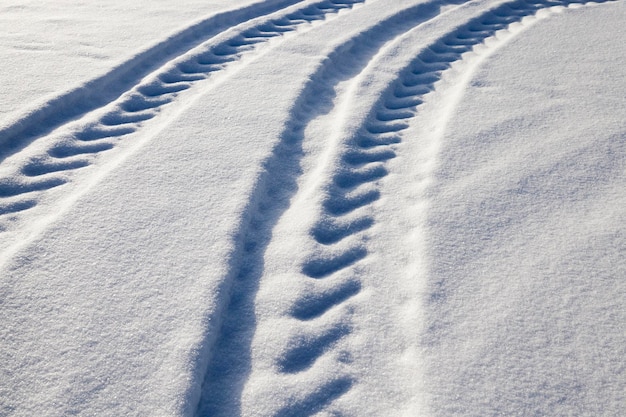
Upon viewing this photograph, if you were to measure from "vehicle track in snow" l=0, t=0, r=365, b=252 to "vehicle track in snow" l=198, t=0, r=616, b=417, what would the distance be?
43 centimetres

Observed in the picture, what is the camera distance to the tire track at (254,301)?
40.8 inches

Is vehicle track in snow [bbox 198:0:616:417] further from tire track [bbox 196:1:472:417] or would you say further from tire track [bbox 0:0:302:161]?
tire track [bbox 0:0:302:161]

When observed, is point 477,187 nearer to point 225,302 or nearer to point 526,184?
point 526,184

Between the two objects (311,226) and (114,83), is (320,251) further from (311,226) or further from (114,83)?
(114,83)

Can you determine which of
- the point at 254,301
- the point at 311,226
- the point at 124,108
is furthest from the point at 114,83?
the point at 254,301

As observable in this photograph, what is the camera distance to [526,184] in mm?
1521

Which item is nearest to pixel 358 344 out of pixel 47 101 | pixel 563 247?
pixel 563 247

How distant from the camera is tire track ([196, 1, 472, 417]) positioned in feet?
3.40

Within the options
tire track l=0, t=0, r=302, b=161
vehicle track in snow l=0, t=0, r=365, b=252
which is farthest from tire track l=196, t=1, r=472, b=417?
tire track l=0, t=0, r=302, b=161

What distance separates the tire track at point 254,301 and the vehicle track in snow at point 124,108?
48 centimetres

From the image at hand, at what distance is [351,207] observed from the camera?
150 cm

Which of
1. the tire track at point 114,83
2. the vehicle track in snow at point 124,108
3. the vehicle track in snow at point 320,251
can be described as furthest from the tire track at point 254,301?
the tire track at point 114,83

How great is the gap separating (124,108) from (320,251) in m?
1.01

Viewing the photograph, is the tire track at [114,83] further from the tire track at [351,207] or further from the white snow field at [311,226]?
the tire track at [351,207]
